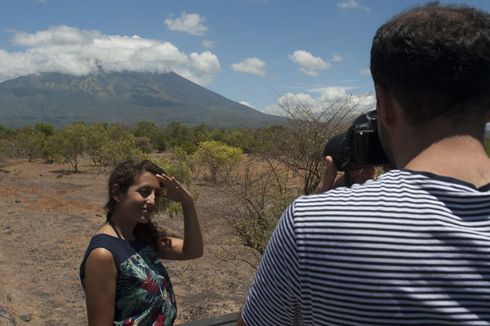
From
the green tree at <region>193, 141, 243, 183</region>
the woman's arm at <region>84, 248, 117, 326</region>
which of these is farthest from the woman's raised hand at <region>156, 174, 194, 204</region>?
the green tree at <region>193, 141, 243, 183</region>

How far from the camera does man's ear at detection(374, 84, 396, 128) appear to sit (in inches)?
35.7

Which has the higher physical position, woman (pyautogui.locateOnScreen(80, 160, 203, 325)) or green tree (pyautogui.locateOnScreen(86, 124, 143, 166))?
woman (pyautogui.locateOnScreen(80, 160, 203, 325))

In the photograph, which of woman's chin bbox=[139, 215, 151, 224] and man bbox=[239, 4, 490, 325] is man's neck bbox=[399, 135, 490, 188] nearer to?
man bbox=[239, 4, 490, 325]

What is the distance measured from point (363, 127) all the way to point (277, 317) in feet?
1.54

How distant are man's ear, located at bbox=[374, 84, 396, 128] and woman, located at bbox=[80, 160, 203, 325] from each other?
4.19ft

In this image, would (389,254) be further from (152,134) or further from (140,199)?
(152,134)

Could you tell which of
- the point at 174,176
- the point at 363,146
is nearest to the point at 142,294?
the point at 363,146

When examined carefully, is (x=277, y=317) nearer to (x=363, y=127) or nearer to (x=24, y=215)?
(x=363, y=127)

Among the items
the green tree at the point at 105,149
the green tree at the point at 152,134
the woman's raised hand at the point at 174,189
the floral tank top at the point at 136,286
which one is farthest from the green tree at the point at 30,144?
the floral tank top at the point at 136,286

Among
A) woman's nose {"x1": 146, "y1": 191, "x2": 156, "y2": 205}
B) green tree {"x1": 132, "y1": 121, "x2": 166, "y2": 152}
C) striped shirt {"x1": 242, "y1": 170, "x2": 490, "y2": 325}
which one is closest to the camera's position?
striped shirt {"x1": 242, "y1": 170, "x2": 490, "y2": 325}

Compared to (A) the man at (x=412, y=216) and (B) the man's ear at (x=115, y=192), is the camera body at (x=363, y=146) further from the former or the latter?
(B) the man's ear at (x=115, y=192)

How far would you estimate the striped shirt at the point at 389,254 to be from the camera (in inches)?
30.9

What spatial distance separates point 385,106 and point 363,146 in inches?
8.6

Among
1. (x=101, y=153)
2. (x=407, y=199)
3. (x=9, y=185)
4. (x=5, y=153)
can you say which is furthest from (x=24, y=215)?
(x=5, y=153)
